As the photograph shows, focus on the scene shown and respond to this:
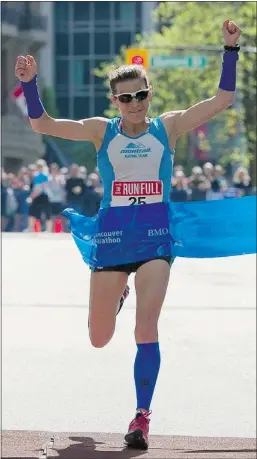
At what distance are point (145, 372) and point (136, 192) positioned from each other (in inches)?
31.0

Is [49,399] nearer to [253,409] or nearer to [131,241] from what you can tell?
[253,409]

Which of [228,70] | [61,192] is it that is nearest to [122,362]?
[228,70]

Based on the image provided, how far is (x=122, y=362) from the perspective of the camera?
12.4 meters

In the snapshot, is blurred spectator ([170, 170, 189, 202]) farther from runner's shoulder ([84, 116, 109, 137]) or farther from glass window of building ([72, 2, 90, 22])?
glass window of building ([72, 2, 90, 22])

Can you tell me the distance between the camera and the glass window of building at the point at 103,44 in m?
80.0

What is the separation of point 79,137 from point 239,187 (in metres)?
23.9

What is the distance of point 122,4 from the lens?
83.7m

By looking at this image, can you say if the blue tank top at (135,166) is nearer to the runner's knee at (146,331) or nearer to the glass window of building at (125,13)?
the runner's knee at (146,331)

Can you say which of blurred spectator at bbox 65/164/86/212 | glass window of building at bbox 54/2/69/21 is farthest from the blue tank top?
glass window of building at bbox 54/2/69/21

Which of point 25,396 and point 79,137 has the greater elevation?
point 79,137

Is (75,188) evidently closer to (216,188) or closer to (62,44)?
(216,188)

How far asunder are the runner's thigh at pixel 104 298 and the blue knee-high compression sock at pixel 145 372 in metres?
0.21

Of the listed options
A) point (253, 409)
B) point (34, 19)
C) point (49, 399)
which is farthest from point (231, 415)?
point (34, 19)

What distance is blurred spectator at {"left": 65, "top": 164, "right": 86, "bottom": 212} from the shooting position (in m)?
24.6
